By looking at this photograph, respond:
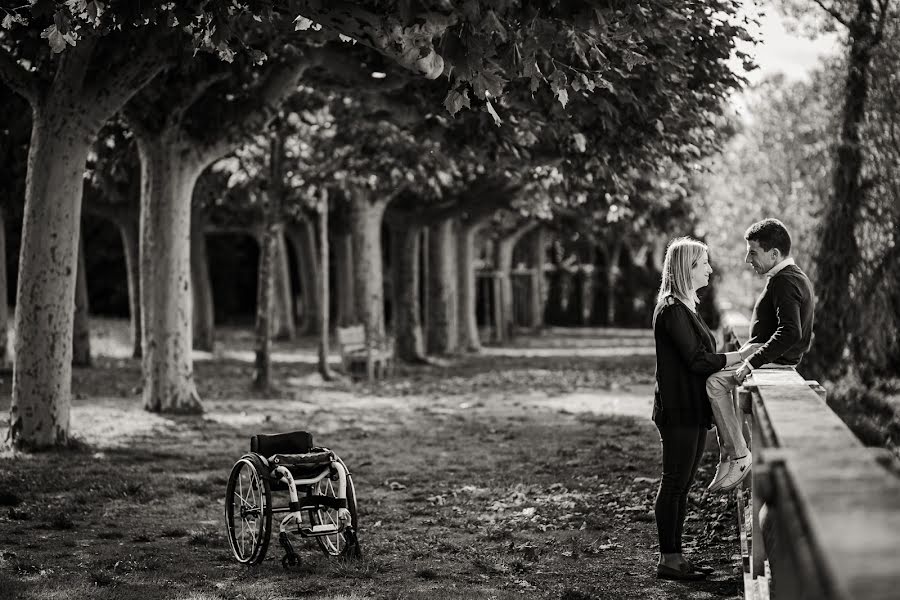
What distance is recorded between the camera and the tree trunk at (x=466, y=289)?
106 feet

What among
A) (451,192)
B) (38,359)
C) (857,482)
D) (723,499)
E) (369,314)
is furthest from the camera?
(451,192)

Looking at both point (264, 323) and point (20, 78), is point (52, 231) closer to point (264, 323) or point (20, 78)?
point (20, 78)

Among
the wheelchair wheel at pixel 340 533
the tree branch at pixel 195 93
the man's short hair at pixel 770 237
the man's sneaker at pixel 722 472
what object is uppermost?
the tree branch at pixel 195 93

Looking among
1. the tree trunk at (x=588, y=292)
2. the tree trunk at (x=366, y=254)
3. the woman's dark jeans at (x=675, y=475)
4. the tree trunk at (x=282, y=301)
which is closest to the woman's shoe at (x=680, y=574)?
the woman's dark jeans at (x=675, y=475)

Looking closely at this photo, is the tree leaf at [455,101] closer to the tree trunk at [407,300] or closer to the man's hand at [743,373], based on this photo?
the man's hand at [743,373]

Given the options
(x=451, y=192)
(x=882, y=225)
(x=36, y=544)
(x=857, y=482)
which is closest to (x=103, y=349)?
(x=451, y=192)

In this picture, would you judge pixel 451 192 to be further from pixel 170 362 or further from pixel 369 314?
pixel 170 362

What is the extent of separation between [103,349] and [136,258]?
3.95 metres

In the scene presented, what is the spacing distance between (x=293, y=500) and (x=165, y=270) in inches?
347

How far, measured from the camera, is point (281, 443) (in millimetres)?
7855

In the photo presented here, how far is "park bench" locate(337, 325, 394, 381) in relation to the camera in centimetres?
2214

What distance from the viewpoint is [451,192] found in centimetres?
2672

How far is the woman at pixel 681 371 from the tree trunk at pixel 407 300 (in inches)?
764

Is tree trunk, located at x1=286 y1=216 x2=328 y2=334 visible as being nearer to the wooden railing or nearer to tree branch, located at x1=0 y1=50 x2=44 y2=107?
tree branch, located at x1=0 y1=50 x2=44 y2=107
